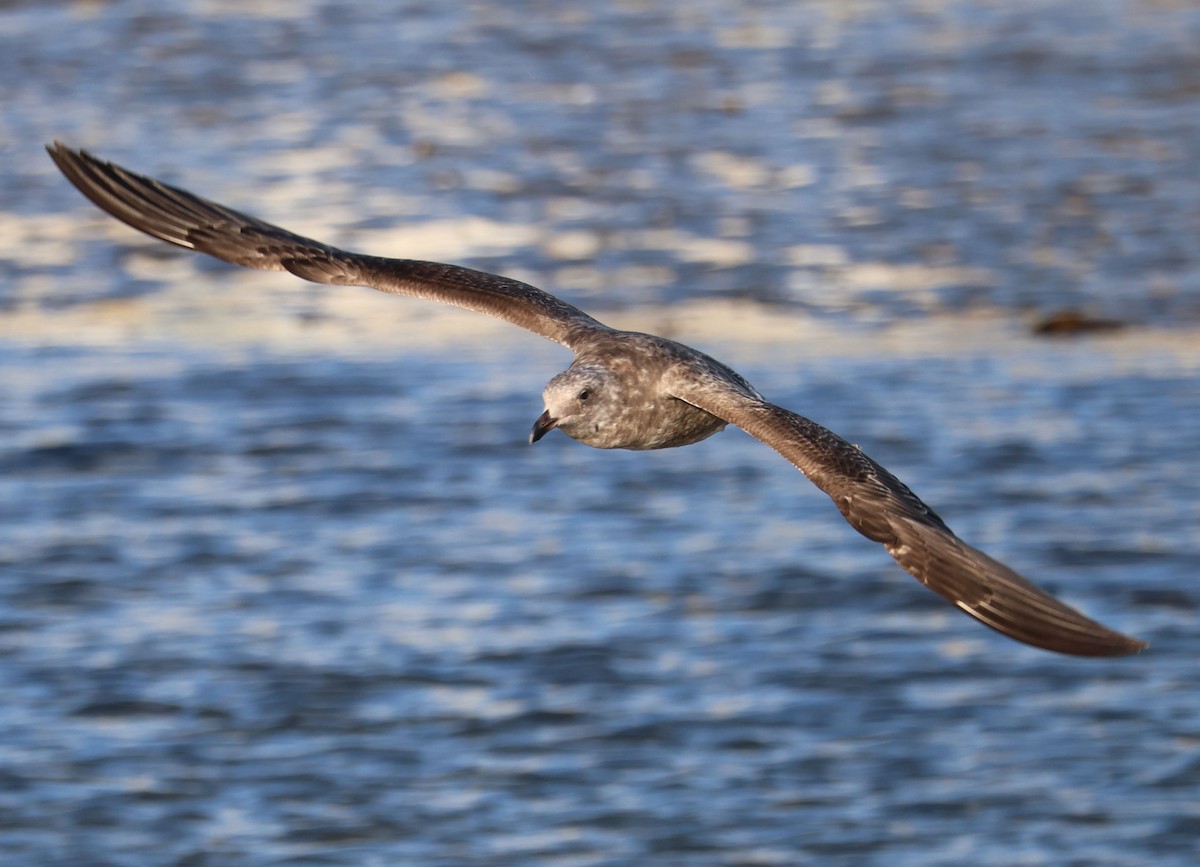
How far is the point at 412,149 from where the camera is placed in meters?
34.8

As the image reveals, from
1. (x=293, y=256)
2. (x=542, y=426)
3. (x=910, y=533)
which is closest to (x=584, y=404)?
(x=542, y=426)

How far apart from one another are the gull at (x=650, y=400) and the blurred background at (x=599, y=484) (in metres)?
8.10

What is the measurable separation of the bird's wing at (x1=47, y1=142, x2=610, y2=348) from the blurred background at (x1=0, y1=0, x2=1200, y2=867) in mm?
8011

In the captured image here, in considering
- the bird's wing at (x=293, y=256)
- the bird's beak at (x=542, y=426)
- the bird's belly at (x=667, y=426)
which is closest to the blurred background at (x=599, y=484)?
the bird's wing at (x=293, y=256)

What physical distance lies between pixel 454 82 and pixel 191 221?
87.4 feet

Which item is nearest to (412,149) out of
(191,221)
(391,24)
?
(391,24)

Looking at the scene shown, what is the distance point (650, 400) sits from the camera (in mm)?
10797

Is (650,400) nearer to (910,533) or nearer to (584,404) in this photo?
(584,404)

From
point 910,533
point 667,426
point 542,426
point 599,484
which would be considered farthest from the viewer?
point 599,484

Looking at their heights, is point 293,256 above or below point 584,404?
above

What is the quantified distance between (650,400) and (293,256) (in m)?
2.46

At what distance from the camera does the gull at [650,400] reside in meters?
9.07

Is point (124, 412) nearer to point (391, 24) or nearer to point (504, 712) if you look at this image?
point (504, 712)

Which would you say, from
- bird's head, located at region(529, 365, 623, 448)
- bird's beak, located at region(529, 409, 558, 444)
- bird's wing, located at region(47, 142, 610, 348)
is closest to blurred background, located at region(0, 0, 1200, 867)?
bird's wing, located at region(47, 142, 610, 348)
